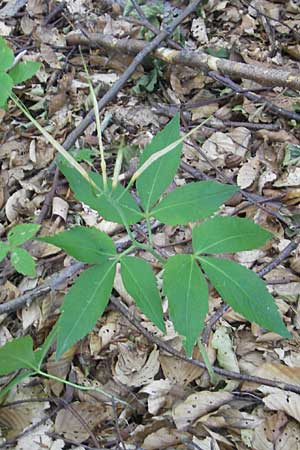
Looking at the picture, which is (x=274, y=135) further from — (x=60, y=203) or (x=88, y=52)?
(x=88, y=52)

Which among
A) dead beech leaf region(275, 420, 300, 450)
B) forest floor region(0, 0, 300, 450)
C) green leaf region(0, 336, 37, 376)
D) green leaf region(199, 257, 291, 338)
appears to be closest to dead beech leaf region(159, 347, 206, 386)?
forest floor region(0, 0, 300, 450)

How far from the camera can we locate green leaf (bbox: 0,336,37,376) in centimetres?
145

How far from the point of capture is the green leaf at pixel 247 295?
1.14 meters

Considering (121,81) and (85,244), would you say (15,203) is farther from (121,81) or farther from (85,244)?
(85,244)

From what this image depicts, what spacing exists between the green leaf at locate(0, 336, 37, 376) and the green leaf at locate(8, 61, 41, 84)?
1.29 meters

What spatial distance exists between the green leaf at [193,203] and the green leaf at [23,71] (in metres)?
1.31

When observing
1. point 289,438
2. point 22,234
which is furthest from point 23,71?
point 289,438

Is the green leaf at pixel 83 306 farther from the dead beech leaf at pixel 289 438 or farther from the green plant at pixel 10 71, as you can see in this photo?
the green plant at pixel 10 71

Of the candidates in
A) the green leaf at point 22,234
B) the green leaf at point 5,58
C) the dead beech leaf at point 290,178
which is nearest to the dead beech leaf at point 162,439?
the green leaf at point 22,234

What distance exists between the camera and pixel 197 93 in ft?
9.14

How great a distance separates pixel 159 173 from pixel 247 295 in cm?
39

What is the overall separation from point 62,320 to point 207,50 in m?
2.27

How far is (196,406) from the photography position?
1612 millimetres

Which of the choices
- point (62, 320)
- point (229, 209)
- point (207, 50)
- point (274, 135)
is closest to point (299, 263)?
point (229, 209)
